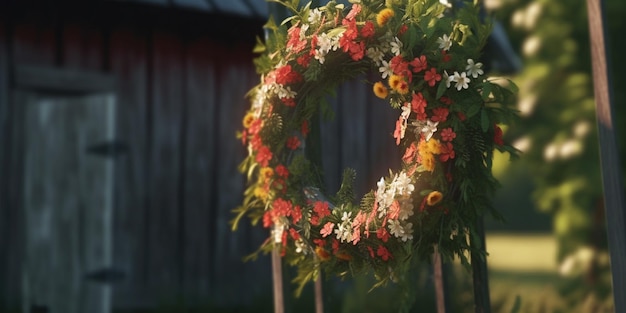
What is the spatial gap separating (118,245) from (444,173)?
15.0 ft

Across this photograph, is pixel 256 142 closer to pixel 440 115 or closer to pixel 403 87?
pixel 403 87

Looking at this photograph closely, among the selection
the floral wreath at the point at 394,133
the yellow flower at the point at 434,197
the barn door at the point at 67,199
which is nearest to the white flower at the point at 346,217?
the floral wreath at the point at 394,133

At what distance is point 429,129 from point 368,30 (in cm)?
57

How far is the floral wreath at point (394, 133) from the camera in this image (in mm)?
4688

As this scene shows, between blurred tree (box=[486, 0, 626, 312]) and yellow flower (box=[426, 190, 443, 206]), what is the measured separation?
6445 mm

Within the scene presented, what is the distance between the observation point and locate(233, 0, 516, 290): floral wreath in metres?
4.69

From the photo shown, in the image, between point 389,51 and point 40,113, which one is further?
point 40,113

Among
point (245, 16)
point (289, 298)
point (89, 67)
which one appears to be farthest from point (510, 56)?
point (289, 298)

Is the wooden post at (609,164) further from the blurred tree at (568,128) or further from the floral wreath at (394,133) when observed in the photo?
the blurred tree at (568,128)

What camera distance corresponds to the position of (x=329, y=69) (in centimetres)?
526

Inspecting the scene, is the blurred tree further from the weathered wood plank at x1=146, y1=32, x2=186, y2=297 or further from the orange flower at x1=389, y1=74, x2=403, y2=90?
the orange flower at x1=389, y1=74, x2=403, y2=90

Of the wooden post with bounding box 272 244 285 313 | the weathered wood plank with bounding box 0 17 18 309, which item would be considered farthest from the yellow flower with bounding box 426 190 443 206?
the weathered wood plank with bounding box 0 17 18 309

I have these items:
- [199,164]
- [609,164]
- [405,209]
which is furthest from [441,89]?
[199,164]

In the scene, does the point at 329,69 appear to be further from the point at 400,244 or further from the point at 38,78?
the point at 38,78
